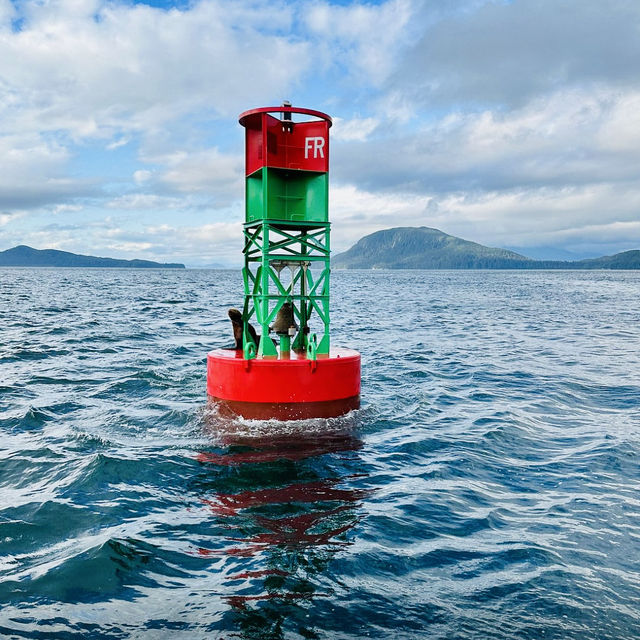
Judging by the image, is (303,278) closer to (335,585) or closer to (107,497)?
(107,497)

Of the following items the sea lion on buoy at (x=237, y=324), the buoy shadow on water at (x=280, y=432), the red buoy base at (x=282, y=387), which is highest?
the sea lion on buoy at (x=237, y=324)

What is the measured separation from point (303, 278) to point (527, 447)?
6.66 m

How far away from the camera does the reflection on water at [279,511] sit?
7086 mm

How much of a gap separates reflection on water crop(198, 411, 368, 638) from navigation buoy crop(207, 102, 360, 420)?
1.96 feet

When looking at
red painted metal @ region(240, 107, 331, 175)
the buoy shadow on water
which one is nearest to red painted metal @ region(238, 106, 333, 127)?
red painted metal @ region(240, 107, 331, 175)

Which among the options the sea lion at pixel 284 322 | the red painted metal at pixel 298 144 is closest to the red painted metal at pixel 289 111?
the red painted metal at pixel 298 144

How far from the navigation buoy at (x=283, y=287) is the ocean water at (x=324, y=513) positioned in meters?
0.67

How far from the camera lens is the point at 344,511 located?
9.84 meters

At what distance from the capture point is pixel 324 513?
9.71 metres

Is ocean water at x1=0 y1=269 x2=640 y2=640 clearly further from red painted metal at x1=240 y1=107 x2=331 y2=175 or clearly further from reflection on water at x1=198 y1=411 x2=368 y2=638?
red painted metal at x1=240 y1=107 x2=331 y2=175

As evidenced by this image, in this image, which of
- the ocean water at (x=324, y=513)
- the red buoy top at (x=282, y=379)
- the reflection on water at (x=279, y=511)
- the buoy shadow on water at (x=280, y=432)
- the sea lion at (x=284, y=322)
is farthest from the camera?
the sea lion at (x=284, y=322)

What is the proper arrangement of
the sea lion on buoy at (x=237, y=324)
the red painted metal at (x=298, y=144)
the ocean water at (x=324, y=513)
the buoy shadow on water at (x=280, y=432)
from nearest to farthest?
the ocean water at (x=324, y=513), the buoy shadow on water at (x=280, y=432), the red painted metal at (x=298, y=144), the sea lion on buoy at (x=237, y=324)

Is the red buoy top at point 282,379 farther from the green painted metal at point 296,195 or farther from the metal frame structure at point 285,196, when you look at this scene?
the green painted metal at point 296,195

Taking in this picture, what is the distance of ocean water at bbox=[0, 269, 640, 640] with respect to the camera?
6.91 meters
